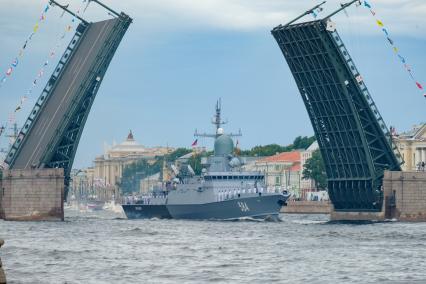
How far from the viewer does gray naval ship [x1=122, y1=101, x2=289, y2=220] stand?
59125mm

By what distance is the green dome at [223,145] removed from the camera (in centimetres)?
→ 6288

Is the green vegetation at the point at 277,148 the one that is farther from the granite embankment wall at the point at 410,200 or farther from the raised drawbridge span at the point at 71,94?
the raised drawbridge span at the point at 71,94

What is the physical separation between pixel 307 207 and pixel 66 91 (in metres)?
32.2

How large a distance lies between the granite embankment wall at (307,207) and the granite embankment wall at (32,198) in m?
27.3

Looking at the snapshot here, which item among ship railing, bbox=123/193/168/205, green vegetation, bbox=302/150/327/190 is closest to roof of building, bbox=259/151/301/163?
green vegetation, bbox=302/150/327/190

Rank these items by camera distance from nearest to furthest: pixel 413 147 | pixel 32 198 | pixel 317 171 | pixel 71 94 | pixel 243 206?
pixel 71 94 < pixel 32 198 < pixel 243 206 < pixel 413 147 < pixel 317 171

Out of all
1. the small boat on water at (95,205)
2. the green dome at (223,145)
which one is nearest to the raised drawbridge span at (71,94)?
the green dome at (223,145)

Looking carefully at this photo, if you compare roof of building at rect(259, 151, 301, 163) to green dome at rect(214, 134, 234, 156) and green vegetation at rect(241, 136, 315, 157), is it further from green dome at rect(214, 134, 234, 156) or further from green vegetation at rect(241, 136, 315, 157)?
green dome at rect(214, 134, 234, 156)

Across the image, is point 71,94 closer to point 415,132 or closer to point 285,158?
point 415,132

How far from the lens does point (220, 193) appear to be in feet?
196

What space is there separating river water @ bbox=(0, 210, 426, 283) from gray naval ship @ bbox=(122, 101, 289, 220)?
8640mm

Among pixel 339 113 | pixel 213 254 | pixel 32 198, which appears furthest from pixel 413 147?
pixel 213 254

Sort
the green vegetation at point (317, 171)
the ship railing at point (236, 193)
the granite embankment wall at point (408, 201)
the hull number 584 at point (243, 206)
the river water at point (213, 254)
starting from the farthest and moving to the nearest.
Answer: the green vegetation at point (317, 171), the ship railing at point (236, 193), the hull number 584 at point (243, 206), the granite embankment wall at point (408, 201), the river water at point (213, 254)

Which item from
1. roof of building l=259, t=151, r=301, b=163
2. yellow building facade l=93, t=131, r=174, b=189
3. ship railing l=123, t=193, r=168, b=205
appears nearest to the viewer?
ship railing l=123, t=193, r=168, b=205
